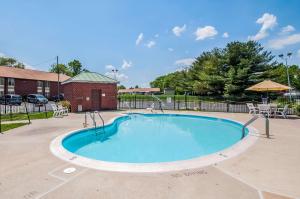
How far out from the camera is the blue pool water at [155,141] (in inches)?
264

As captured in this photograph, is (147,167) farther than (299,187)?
Yes

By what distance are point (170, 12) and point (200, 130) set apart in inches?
352

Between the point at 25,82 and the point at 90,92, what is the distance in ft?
78.0

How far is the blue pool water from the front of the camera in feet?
22.0

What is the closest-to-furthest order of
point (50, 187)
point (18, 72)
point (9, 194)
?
point (9, 194) < point (50, 187) < point (18, 72)

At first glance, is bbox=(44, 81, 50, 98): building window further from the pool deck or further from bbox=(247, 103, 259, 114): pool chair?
bbox=(247, 103, 259, 114): pool chair

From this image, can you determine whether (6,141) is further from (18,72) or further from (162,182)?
(18,72)

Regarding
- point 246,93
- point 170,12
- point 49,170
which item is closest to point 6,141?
point 49,170

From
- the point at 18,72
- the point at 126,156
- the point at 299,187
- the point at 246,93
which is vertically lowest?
the point at 126,156

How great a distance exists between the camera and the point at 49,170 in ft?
13.1

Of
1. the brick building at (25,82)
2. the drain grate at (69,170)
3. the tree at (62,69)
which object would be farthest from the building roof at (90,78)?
the tree at (62,69)

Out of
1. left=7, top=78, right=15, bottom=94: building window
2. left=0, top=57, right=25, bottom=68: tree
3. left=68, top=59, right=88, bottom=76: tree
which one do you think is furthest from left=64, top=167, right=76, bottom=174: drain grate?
left=0, top=57, right=25, bottom=68: tree

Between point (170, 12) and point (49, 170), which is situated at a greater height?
point (170, 12)

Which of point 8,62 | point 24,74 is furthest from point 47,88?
point 8,62
